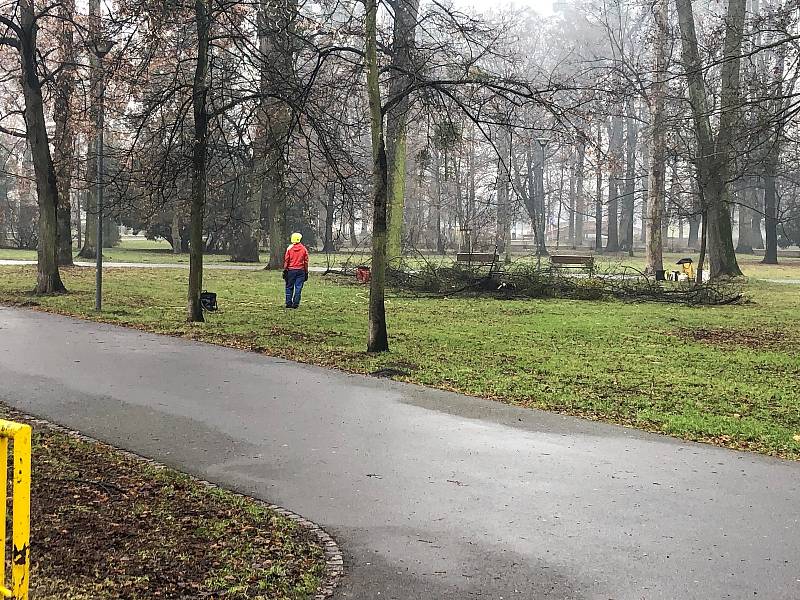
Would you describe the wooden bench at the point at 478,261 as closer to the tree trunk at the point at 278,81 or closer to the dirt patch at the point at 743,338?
the dirt patch at the point at 743,338

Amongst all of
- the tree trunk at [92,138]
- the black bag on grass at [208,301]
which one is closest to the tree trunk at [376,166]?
the black bag on grass at [208,301]

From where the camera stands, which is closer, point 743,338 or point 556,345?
point 556,345

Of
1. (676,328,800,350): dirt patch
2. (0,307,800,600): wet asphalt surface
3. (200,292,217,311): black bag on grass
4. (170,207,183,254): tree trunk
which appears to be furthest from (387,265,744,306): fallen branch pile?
(170,207,183,254): tree trunk

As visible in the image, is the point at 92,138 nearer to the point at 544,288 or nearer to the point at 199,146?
the point at 199,146

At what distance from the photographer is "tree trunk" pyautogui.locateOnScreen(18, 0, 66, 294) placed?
67.1 feet

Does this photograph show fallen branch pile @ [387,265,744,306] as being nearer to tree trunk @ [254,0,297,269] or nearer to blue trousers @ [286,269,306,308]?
blue trousers @ [286,269,306,308]

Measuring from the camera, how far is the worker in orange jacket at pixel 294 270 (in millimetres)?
18859

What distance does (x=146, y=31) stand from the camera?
15430 millimetres

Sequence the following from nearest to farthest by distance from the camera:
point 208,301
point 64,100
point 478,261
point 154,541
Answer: point 154,541 → point 208,301 → point 64,100 → point 478,261

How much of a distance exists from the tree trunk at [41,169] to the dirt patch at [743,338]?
1367 cm

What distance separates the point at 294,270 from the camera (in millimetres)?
18906

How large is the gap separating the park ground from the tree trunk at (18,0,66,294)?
810 mm

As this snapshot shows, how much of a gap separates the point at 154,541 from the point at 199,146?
11.5m

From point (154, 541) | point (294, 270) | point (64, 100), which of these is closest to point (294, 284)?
point (294, 270)
